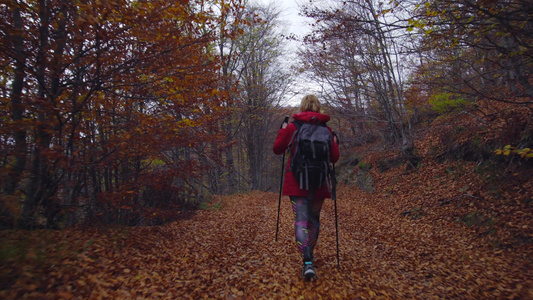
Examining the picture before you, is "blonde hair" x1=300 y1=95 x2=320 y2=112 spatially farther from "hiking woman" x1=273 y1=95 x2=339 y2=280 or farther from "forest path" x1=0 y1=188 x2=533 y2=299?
"forest path" x1=0 y1=188 x2=533 y2=299

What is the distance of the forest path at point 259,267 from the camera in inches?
111

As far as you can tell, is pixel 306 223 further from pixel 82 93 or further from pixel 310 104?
pixel 82 93

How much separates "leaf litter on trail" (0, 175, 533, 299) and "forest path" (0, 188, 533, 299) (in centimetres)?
1

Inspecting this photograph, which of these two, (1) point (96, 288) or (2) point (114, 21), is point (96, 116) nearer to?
(2) point (114, 21)

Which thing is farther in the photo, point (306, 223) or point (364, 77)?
point (364, 77)

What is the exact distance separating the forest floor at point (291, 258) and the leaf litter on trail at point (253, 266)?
1cm

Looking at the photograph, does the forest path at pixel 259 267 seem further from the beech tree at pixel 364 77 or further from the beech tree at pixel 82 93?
the beech tree at pixel 364 77

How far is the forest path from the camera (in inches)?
111

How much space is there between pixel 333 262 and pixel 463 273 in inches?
66.2

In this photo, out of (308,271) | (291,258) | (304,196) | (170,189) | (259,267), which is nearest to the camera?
(308,271)

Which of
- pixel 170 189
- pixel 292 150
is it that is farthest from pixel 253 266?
pixel 170 189

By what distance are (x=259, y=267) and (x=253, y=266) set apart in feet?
0.30

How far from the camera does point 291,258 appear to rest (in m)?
4.04

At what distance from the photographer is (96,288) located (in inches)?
107
